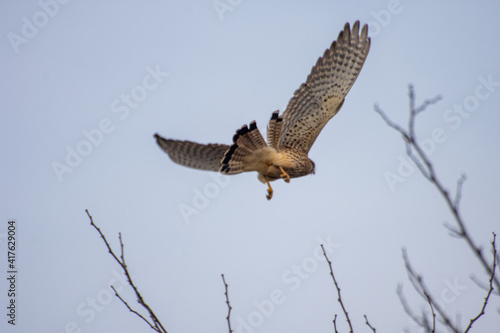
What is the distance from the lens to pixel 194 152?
575 cm

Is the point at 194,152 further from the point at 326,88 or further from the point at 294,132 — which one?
the point at 326,88

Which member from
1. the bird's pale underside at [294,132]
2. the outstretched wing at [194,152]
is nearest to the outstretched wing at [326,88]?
the bird's pale underside at [294,132]

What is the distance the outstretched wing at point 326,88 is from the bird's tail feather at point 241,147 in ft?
4.66

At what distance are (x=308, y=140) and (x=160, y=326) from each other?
426 centimetres

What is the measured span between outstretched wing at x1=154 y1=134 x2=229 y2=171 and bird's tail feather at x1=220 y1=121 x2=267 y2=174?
0.33 m

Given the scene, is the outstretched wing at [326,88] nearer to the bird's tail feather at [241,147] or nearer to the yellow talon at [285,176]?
the yellow talon at [285,176]

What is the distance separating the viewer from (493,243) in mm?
2750

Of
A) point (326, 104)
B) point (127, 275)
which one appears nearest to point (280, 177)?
point (326, 104)

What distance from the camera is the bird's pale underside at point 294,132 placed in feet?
18.0

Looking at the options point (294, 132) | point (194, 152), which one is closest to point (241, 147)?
point (194, 152)

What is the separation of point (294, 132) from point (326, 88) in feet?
2.79

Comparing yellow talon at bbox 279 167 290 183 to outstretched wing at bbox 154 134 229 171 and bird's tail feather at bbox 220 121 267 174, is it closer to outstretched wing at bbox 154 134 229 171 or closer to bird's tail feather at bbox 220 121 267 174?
bird's tail feather at bbox 220 121 267 174

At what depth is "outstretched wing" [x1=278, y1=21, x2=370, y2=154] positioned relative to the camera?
273 inches

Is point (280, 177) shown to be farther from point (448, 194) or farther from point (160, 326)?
point (448, 194)
